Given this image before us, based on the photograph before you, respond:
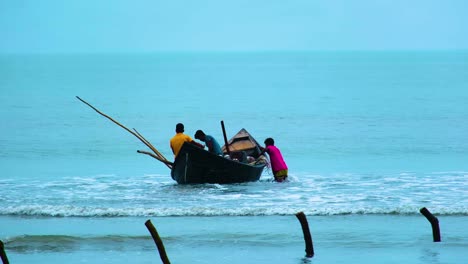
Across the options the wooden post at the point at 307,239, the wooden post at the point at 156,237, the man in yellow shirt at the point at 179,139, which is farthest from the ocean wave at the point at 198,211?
the wooden post at the point at 156,237

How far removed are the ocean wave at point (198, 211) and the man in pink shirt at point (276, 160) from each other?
2899mm

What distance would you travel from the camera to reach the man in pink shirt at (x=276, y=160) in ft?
72.6

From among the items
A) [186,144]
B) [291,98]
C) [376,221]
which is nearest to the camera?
[376,221]

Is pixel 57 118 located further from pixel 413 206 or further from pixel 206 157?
pixel 413 206

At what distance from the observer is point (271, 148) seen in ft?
72.5

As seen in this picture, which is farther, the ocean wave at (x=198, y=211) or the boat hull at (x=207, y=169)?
the boat hull at (x=207, y=169)

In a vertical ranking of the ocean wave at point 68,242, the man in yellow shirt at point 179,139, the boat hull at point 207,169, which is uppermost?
the man in yellow shirt at point 179,139

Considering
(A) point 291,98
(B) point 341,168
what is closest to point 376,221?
(B) point 341,168

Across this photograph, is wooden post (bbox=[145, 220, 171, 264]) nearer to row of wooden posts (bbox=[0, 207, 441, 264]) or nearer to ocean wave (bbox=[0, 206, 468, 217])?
row of wooden posts (bbox=[0, 207, 441, 264])

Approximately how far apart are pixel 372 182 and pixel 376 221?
6.26 metres

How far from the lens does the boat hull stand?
21.5m

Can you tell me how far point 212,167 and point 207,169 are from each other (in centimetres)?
11

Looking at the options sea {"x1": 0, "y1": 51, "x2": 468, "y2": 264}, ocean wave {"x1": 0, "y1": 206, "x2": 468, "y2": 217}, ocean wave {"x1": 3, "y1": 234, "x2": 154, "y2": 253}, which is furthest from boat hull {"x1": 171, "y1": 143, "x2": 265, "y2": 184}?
ocean wave {"x1": 3, "y1": 234, "x2": 154, "y2": 253}

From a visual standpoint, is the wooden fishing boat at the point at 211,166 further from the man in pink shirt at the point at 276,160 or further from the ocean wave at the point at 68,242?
the ocean wave at the point at 68,242
